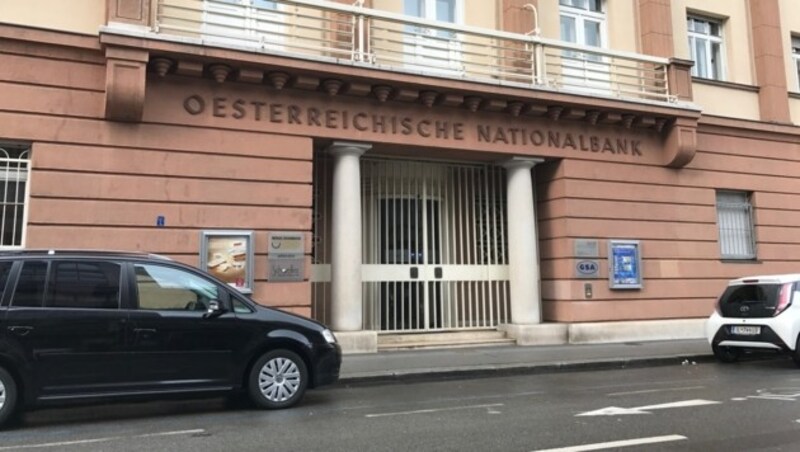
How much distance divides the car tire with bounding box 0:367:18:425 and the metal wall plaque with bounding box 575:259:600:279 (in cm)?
1035

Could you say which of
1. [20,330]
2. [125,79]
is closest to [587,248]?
[125,79]

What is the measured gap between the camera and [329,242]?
1291cm

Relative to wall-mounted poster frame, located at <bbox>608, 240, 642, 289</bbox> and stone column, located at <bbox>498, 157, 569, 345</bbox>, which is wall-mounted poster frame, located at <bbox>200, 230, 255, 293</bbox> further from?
wall-mounted poster frame, located at <bbox>608, 240, 642, 289</bbox>

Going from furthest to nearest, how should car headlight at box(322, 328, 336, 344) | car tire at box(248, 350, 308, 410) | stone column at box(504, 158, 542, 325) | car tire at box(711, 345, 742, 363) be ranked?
stone column at box(504, 158, 542, 325)
car tire at box(711, 345, 742, 363)
car headlight at box(322, 328, 336, 344)
car tire at box(248, 350, 308, 410)

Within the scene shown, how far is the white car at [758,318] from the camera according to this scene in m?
10.3

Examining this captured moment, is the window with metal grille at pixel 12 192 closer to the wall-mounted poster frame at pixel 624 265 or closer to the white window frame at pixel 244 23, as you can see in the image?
the white window frame at pixel 244 23

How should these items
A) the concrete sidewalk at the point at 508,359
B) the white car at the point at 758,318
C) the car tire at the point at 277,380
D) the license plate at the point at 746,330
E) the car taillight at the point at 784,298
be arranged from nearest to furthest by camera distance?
the car tire at the point at 277,380 < the concrete sidewalk at the point at 508,359 < the white car at the point at 758,318 < the car taillight at the point at 784,298 < the license plate at the point at 746,330

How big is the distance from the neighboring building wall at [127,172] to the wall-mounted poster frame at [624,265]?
21.5ft

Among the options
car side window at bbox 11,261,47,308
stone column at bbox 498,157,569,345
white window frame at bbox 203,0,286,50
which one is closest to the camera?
car side window at bbox 11,261,47,308

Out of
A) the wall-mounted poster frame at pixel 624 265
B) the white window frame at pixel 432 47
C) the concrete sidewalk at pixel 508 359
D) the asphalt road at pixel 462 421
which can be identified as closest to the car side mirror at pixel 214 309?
the asphalt road at pixel 462 421

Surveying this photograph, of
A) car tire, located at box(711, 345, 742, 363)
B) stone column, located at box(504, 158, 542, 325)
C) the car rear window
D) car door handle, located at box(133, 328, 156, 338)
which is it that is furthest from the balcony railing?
car tire, located at box(711, 345, 742, 363)

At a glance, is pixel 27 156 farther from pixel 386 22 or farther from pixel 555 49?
pixel 555 49

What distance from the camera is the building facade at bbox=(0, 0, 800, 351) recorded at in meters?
10.3

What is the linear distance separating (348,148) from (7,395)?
7.12 m
